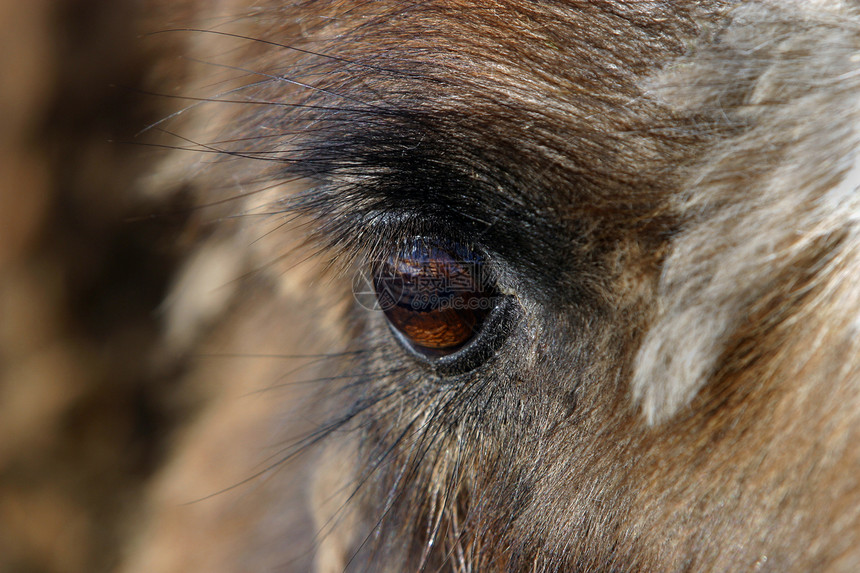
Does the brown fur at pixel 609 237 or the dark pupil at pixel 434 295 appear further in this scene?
the dark pupil at pixel 434 295

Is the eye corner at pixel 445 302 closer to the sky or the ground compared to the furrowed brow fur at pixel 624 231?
closer to the ground

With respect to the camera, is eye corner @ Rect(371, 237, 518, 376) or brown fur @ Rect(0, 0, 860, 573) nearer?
brown fur @ Rect(0, 0, 860, 573)

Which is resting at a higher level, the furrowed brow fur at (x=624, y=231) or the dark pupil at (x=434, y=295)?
the furrowed brow fur at (x=624, y=231)

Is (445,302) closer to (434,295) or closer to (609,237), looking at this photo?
(434,295)

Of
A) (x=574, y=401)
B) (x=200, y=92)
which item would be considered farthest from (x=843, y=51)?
(x=200, y=92)

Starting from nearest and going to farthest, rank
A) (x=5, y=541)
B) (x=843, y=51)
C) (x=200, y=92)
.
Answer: (x=843, y=51) → (x=200, y=92) → (x=5, y=541)

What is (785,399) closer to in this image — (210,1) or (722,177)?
(722,177)
